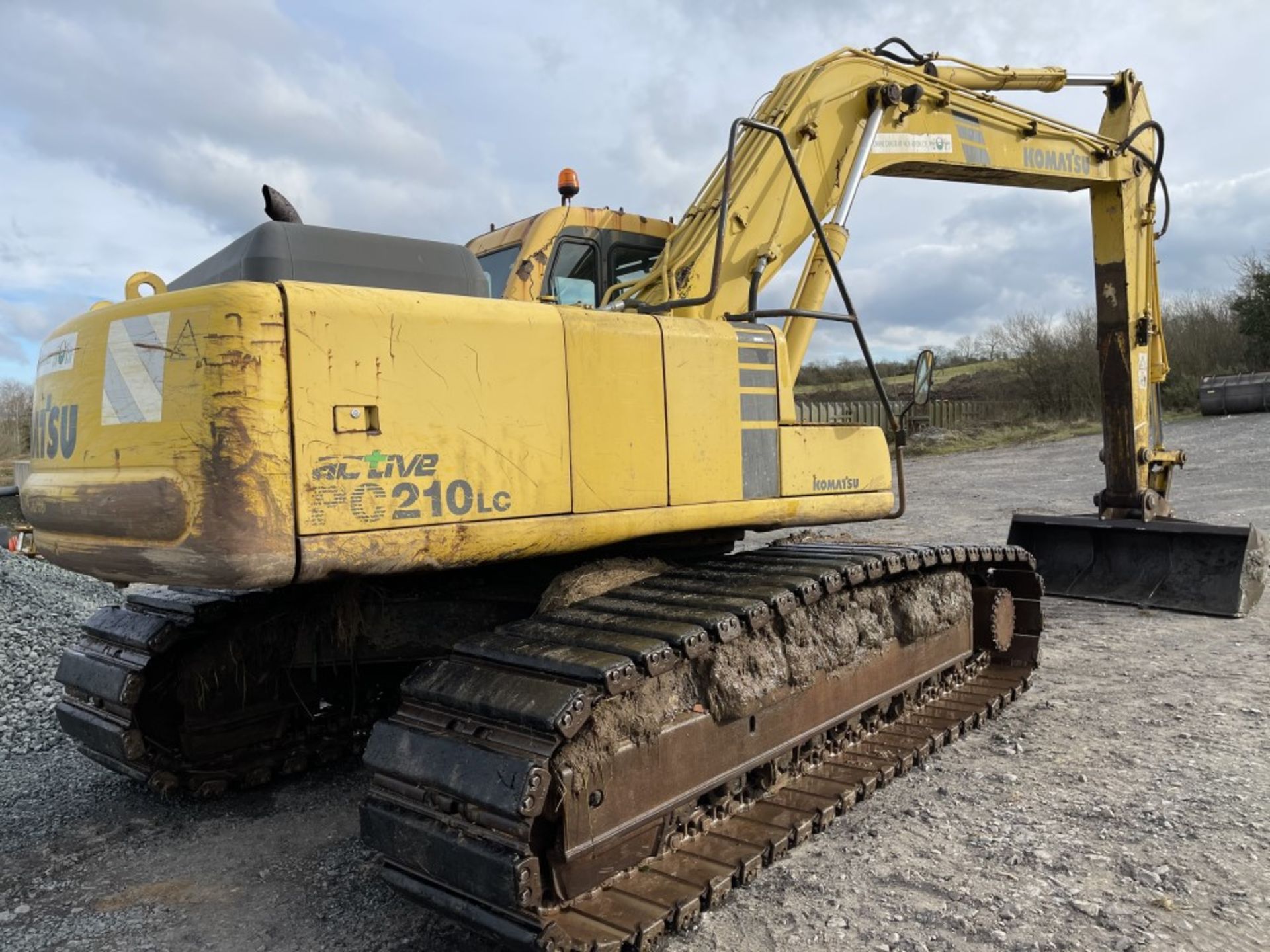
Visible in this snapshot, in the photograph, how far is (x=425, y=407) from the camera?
9.04 ft

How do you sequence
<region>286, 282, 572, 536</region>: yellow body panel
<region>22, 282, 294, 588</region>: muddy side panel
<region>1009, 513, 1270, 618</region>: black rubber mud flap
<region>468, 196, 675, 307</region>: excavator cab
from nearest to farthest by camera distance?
1. <region>22, 282, 294, 588</region>: muddy side panel
2. <region>286, 282, 572, 536</region>: yellow body panel
3. <region>468, 196, 675, 307</region>: excavator cab
4. <region>1009, 513, 1270, 618</region>: black rubber mud flap

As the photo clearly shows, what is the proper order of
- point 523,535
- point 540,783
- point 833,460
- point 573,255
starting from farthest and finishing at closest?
point 573,255
point 833,460
point 523,535
point 540,783

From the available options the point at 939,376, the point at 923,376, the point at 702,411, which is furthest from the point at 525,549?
the point at 939,376

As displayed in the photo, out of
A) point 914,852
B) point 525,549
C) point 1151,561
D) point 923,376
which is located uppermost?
Result: point 923,376

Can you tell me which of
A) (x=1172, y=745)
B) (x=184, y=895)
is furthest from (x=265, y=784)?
(x=1172, y=745)

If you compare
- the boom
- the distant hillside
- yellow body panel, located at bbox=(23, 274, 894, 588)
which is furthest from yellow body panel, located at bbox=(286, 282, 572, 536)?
the distant hillside

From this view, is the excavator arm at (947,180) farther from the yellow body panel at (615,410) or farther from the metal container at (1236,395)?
the metal container at (1236,395)

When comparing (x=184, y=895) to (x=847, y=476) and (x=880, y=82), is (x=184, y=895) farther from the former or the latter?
(x=880, y=82)

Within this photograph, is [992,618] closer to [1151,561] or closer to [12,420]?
[1151,561]

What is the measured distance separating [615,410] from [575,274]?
188cm

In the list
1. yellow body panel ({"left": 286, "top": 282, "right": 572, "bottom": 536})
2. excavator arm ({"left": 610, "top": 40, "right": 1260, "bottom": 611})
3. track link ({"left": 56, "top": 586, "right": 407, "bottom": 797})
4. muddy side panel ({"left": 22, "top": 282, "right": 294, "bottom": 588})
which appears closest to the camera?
muddy side panel ({"left": 22, "top": 282, "right": 294, "bottom": 588})

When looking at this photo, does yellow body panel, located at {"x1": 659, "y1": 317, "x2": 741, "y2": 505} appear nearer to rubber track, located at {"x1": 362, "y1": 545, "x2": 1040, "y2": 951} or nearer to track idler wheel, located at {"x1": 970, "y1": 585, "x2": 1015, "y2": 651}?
rubber track, located at {"x1": 362, "y1": 545, "x2": 1040, "y2": 951}

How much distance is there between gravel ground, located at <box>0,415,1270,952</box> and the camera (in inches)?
113

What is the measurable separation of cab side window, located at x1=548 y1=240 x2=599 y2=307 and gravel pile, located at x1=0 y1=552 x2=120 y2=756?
358 cm
